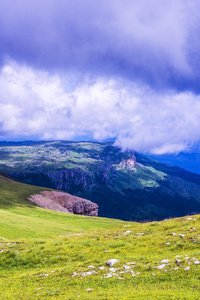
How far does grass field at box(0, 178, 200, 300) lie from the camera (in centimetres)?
1286

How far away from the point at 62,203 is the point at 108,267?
95956mm

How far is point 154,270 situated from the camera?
15.0 metres

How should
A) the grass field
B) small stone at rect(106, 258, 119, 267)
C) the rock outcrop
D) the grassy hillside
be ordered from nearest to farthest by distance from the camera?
the grass field → small stone at rect(106, 258, 119, 267) → the grassy hillside → the rock outcrop

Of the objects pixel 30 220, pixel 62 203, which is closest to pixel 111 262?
pixel 30 220

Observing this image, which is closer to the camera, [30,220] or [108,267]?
[108,267]

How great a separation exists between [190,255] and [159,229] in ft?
33.0

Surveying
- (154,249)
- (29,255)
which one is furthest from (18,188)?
(154,249)

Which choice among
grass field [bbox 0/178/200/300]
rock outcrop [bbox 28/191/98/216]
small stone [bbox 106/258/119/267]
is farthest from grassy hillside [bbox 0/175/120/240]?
small stone [bbox 106/258/119/267]

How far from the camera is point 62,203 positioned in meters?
109

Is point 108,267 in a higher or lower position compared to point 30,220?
higher

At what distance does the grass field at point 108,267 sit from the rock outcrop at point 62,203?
72323 millimetres

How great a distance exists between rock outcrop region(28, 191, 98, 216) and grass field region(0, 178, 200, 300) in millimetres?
72323

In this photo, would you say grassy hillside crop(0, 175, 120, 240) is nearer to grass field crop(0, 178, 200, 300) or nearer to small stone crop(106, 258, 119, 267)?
grass field crop(0, 178, 200, 300)

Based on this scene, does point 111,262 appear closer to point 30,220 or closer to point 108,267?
point 108,267
